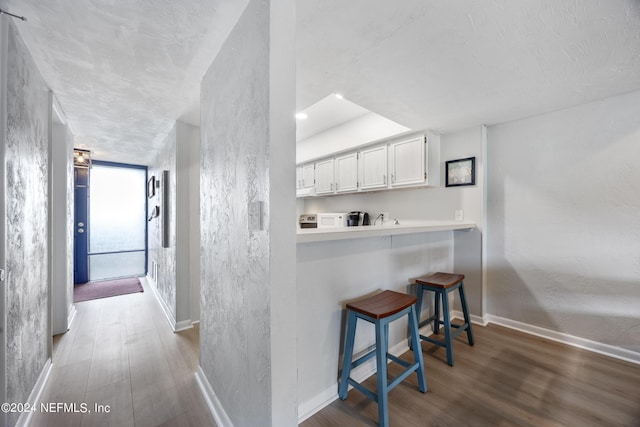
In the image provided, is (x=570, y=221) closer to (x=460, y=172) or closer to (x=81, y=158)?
(x=460, y=172)

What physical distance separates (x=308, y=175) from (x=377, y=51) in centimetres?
291

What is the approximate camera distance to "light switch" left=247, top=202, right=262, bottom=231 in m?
1.05

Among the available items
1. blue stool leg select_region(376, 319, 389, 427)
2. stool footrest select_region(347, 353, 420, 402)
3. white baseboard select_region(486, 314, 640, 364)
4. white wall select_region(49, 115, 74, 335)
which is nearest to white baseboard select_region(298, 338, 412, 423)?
stool footrest select_region(347, 353, 420, 402)

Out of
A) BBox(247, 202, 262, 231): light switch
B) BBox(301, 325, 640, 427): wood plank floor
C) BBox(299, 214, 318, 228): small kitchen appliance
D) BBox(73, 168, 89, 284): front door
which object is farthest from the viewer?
BBox(299, 214, 318, 228): small kitchen appliance

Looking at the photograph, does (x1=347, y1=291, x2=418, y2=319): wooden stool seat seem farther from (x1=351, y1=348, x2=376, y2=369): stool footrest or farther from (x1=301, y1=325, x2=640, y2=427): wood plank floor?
(x1=301, y1=325, x2=640, y2=427): wood plank floor

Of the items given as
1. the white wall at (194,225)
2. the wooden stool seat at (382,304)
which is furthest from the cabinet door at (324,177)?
the wooden stool seat at (382,304)

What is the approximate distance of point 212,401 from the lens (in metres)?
1.55

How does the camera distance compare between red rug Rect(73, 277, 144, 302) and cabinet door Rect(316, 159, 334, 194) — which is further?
cabinet door Rect(316, 159, 334, 194)

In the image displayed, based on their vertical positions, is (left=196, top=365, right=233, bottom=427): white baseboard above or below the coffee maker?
below

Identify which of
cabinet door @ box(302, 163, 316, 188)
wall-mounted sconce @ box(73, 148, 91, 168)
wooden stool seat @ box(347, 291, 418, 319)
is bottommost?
wooden stool seat @ box(347, 291, 418, 319)

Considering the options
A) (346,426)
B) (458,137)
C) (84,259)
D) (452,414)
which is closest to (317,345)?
(346,426)

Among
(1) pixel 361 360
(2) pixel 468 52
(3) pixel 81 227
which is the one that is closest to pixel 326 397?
(1) pixel 361 360

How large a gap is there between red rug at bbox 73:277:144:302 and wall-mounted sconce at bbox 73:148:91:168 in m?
2.01

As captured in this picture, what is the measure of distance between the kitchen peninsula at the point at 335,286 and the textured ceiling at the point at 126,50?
1.25 meters
